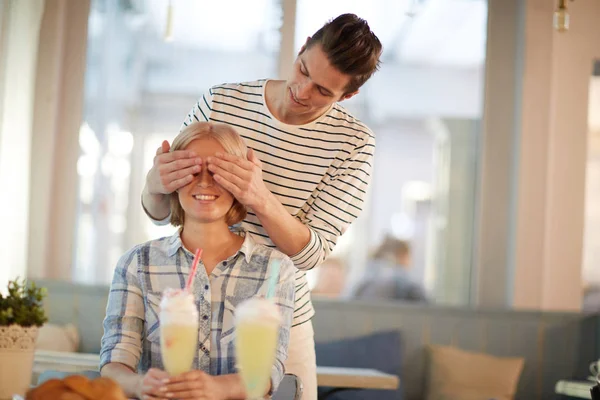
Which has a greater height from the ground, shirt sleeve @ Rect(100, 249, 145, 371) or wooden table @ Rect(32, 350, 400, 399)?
shirt sleeve @ Rect(100, 249, 145, 371)

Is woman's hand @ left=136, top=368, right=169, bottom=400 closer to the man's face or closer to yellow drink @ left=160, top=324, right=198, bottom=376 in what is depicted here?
yellow drink @ left=160, top=324, right=198, bottom=376

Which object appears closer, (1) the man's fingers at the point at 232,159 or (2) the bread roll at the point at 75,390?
(2) the bread roll at the point at 75,390

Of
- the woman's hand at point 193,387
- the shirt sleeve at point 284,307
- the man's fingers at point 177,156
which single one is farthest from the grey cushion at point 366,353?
the woman's hand at point 193,387

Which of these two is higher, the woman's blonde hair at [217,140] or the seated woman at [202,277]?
the woman's blonde hair at [217,140]

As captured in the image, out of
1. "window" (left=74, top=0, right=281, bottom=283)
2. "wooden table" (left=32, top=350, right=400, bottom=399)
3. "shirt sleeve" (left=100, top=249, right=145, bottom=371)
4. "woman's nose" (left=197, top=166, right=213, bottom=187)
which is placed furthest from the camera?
"window" (left=74, top=0, right=281, bottom=283)

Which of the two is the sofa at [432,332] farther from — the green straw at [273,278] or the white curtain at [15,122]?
the green straw at [273,278]

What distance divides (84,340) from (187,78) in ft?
4.98

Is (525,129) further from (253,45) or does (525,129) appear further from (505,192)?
(253,45)

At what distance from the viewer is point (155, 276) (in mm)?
1796

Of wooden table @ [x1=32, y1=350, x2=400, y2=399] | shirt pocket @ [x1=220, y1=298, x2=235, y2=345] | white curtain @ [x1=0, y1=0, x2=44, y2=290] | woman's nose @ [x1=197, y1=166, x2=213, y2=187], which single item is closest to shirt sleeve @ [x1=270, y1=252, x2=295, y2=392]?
shirt pocket @ [x1=220, y1=298, x2=235, y2=345]

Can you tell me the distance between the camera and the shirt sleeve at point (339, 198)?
203 cm

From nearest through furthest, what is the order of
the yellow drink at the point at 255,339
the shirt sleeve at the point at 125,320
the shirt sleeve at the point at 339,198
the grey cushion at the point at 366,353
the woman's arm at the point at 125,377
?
the yellow drink at the point at 255,339
the woman's arm at the point at 125,377
the shirt sleeve at the point at 125,320
the shirt sleeve at the point at 339,198
the grey cushion at the point at 366,353

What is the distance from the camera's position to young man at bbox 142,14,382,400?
1.89 m

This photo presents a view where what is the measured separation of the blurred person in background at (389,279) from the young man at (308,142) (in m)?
2.37
